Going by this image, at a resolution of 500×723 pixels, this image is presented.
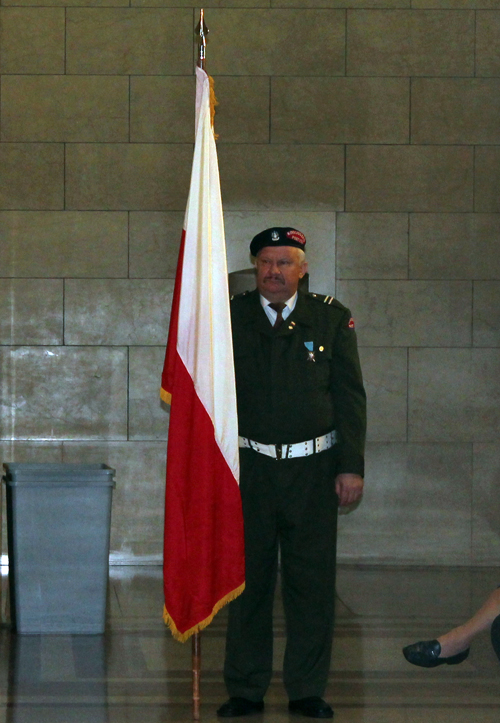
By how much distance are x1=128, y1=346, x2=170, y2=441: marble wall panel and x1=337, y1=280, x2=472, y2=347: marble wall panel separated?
1.48 metres

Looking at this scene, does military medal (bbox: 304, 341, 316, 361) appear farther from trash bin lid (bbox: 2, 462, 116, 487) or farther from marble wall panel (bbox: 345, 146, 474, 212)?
marble wall panel (bbox: 345, 146, 474, 212)

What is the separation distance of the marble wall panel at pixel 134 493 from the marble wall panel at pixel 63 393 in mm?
110

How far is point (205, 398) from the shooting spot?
12.3 ft

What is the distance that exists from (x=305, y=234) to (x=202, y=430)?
3.73 metres

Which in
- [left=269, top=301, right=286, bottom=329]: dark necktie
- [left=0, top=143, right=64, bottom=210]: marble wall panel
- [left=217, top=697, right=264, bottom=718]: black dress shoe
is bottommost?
[left=217, top=697, right=264, bottom=718]: black dress shoe

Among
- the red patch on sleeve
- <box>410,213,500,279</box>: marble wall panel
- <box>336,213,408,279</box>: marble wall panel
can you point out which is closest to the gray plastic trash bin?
the red patch on sleeve

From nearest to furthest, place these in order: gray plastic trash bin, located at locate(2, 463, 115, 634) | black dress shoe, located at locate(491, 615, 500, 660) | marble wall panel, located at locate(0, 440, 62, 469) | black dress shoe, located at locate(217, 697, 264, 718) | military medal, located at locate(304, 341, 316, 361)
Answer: black dress shoe, located at locate(491, 615, 500, 660)
black dress shoe, located at locate(217, 697, 264, 718)
military medal, located at locate(304, 341, 316, 361)
gray plastic trash bin, located at locate(2, 463, 115, 634)
marble wall panel, located at locate(0, 440, 62, 469)

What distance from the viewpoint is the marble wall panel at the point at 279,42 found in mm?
7184

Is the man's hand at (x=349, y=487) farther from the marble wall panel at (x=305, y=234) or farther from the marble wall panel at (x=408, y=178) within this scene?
the marble wall panel at (x=408, y=178)

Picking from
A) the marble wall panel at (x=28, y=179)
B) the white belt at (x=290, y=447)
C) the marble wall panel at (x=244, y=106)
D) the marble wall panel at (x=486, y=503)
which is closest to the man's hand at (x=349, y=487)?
the white belt at (x=290, y=447)

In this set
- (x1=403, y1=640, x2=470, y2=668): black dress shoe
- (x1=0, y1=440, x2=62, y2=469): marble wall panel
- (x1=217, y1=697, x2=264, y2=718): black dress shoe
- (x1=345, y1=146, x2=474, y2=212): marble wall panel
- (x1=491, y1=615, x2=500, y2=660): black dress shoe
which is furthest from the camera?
(x1=345, y1=146, x2=474, y2=212): marble wall panel

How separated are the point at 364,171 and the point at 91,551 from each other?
3531 millimetres

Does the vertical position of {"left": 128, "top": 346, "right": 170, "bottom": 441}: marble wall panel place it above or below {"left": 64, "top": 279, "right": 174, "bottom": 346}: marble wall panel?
below

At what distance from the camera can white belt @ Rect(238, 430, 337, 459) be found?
385 centimetres
